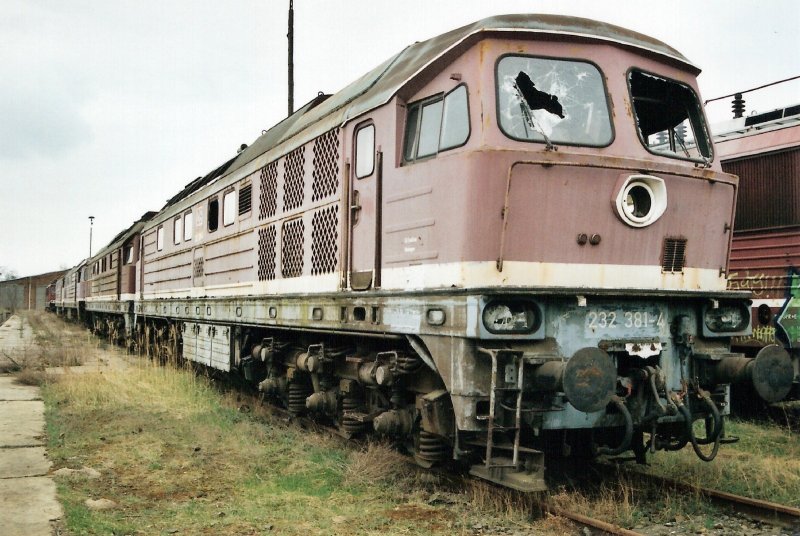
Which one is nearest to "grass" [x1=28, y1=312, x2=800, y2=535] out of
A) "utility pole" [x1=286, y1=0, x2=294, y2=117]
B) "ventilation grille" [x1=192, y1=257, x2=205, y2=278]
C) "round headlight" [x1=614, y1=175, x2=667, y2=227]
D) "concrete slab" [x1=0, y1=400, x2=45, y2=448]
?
"concrete slab" [x1=0, y1=400, x2=45, y2=448]

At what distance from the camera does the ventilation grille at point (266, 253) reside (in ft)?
25.8

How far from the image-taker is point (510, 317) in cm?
456

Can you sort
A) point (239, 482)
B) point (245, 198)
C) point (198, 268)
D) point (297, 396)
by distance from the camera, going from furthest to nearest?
point (198, 268) → point (245, 198) → point (297, 396) → point (239, 482)

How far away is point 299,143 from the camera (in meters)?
7.27

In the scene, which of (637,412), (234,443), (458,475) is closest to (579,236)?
(637,412)

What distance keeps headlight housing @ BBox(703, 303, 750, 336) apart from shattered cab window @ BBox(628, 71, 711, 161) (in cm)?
114

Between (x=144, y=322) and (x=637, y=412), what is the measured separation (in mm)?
13673

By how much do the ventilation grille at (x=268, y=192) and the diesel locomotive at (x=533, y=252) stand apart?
1.68 meters

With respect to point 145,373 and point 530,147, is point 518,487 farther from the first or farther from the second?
point 145,373

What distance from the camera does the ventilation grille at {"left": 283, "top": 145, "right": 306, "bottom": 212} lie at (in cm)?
721

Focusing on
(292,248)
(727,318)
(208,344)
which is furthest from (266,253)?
(727,318)

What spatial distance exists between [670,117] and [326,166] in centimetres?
291

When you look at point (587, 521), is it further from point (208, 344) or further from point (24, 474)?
point (208, 344)

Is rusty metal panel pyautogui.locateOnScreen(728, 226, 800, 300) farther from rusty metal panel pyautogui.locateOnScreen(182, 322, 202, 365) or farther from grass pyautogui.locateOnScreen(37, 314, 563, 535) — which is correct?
rusty metal panel pyautogui.locateOnScreen(182, 322, 202, 365)
